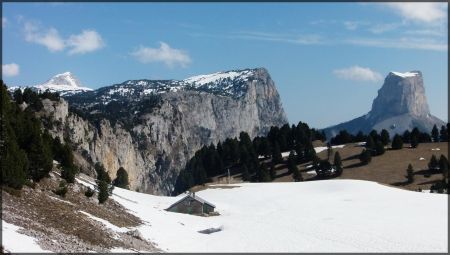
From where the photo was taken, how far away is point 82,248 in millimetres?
22938

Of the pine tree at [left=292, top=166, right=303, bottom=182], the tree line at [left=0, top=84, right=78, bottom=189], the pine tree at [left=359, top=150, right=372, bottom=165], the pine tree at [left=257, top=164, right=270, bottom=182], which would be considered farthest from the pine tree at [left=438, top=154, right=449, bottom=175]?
the tree line at [left=0, top=84, right=78, bottom=189]

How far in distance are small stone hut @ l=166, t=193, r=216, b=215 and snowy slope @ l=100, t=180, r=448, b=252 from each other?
2.15 m

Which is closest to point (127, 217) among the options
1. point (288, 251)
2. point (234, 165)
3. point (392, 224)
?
point (288, 251)

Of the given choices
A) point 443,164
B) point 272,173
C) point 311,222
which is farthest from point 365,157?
point 311,222

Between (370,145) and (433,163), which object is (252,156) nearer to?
(370,145)

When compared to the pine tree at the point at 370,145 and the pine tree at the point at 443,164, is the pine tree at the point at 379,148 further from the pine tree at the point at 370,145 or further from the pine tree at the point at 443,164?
the pine tree at the point at 443,164

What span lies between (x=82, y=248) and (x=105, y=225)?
7.43m

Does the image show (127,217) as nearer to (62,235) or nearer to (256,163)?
(62,235)

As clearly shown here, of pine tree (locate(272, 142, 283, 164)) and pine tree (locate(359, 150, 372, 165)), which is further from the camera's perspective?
pine tree (locate(272, 142, 283, 164))

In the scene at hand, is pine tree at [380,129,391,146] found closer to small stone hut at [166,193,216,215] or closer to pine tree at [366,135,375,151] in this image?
pine tree at [366,135,375,151]

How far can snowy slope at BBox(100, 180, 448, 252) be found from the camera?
35094mm

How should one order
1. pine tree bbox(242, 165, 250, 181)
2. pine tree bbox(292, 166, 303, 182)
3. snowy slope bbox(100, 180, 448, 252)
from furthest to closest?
1. pine tree bbox(242, 165, 250, 181)
2. pine tree bbox(292, 166, 303, 182)
3. snowy slope bbox(100, 180, 448, 252)

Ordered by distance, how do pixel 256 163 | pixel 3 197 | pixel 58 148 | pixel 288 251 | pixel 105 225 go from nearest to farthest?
pixel 3 197
pixel 105 225
pixel 288 251
pixel 58 148
pixel 256 163

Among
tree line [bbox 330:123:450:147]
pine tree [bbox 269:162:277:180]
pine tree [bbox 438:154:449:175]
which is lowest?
pine tree [bbox 269:162:277:180]
